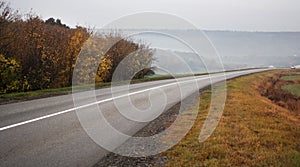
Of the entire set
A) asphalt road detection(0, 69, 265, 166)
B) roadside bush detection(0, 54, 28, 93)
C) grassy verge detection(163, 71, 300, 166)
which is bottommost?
grassy verge detection(163, 71, 300, 166)

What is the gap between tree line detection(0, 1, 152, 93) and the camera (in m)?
14.9

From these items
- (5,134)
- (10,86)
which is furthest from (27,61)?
(5,134)

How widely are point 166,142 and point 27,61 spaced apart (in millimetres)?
13117

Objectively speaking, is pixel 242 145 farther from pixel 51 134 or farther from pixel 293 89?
pixel 293 89

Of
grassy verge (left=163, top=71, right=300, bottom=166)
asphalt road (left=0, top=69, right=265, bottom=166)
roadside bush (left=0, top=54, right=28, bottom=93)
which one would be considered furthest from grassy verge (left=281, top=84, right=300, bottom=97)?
roadside bush (left=0, top=54, right=28, bottom=93)

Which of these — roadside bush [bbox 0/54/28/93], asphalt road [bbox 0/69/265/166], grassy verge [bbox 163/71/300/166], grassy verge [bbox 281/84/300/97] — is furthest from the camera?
grassy verge [bbox 281/84/300/97]

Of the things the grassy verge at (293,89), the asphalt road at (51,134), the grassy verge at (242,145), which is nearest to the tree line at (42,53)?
the asphalt road at (51,134)

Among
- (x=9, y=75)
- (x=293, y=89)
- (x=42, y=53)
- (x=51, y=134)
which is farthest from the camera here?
(x=293, y=89)

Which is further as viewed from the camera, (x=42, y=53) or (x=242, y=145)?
(x=42, y=53)

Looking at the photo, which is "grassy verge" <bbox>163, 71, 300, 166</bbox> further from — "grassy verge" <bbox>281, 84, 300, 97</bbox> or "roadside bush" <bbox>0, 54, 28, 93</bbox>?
"grassy verge" <bbox>281, 84, 300, 97</bbox>

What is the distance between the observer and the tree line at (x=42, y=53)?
14.9m

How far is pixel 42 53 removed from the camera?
17.6 metres

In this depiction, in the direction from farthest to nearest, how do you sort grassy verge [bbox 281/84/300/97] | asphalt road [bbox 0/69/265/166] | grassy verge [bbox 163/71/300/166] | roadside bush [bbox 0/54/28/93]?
grassy verge [bbox 281/84/300/97], roadside bush [bbox 0/54/28/93], grassy verge [bbox 163/71/300/166], asphalt road [bbox 0/69/265/166]

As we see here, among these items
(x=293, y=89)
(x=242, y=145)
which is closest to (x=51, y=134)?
(x=242, y=145)
